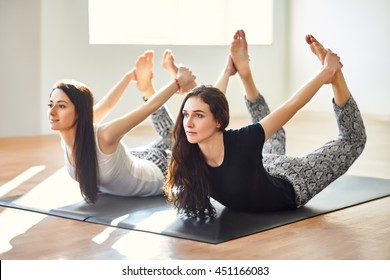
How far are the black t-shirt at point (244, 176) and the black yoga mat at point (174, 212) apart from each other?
0.23 feet

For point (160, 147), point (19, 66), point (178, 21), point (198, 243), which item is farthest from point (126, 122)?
point (178, 21)

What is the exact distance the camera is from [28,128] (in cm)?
654

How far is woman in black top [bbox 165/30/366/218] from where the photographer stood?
3.33 meters

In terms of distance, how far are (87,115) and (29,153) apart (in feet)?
6.91

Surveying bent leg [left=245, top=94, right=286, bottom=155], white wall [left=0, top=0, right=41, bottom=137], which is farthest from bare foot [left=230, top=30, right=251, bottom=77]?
white wall [left=0, top=0, right=41, bottom=137]

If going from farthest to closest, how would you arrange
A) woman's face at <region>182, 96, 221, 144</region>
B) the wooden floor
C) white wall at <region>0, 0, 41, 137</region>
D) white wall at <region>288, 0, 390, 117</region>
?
white wall at <region>288, 0, 390, 117</region> < white wall at <region>0, 0, 41, 137</region> < woman's face at <region>182, 96, 221, 144</region> < the wooden floor

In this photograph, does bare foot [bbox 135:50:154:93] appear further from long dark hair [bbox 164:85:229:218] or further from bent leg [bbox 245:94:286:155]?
long dark hair [bbox 164:85:229:218]

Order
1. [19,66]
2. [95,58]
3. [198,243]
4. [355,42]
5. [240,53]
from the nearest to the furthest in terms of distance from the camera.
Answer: [198,243], [240,53], [19,66], [95,58], [355,42]

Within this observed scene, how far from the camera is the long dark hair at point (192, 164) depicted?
3348 mm

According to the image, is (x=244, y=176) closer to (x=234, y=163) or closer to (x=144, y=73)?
(x=234, y=163)

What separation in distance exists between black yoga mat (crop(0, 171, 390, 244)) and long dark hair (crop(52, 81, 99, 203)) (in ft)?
0.58

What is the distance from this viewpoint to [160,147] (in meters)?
4.21

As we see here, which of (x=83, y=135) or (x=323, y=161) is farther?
(x=323, y=161)

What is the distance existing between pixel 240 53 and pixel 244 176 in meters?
0.80
